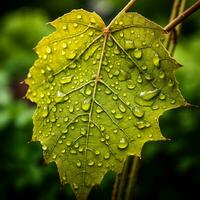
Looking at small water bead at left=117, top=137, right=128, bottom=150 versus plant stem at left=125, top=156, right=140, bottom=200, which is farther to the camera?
plant stem at left=125, top=156, right=140, bottom=200

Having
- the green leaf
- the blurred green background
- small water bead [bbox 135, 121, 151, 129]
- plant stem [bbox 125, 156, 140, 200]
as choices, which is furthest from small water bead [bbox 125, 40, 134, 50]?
the blurred green background

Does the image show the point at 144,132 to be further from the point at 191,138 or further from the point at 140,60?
the point at 191,138

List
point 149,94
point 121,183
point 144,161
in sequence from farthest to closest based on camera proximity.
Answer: point 144,161 → point 121,183 → point 149,94

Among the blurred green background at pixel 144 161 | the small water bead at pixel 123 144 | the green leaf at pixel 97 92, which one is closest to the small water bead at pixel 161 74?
the green leaf at pixel 97 92

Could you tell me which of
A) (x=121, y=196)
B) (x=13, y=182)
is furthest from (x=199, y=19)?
(x=121, y=196)

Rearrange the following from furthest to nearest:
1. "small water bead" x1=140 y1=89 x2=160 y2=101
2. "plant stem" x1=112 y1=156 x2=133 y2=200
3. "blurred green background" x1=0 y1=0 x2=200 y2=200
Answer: "blurred green background" x1=0 y1=0 x2=200 y2=200, "plant stem" x1=112 y1=156 x2=133 y2=200, "small water bead" x1=140 y1=89 x2=160 y2=101

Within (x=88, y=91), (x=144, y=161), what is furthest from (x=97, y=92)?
(x=144, y=161)

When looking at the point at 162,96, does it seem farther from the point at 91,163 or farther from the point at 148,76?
the point at 91,163

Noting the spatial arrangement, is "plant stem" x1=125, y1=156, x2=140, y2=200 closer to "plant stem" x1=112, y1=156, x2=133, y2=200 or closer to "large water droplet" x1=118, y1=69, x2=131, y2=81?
"plant stem" x1=112, y1=156, x2=133, y2=200

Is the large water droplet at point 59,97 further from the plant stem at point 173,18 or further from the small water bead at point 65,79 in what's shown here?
the plant stem at point 173,18
